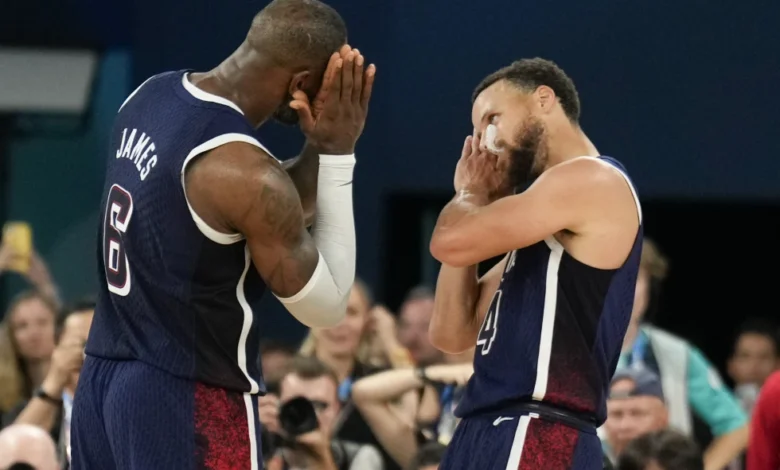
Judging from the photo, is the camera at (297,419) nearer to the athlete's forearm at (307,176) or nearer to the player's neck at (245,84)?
the athlete's forearm at (307,176)

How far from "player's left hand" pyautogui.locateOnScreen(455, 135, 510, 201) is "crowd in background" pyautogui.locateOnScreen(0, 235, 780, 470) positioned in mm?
1068

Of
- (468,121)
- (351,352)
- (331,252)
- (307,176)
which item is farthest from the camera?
(468,121)

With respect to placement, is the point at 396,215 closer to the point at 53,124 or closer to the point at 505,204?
the point at 53,124

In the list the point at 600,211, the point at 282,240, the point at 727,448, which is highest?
the point at 600,211

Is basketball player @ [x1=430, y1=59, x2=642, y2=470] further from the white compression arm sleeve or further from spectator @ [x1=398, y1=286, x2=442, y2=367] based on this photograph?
spectator @ [x1=398, y1=286, x2=442, y2=367]

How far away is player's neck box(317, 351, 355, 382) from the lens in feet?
22.2

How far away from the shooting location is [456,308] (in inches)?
159

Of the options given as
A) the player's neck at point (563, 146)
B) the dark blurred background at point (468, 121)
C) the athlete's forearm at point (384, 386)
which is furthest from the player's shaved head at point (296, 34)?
the dark blurred background at point (468, 121)

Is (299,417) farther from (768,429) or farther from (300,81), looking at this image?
(300,81)

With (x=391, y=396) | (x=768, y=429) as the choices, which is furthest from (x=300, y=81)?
(x=391, y=396)

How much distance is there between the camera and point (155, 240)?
3586mm

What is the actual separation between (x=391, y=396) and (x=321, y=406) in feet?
1.43

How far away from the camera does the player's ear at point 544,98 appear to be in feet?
12.5

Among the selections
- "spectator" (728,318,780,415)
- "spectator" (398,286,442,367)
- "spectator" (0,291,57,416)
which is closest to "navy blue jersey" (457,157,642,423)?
"spectator" (398,286,442,367)
